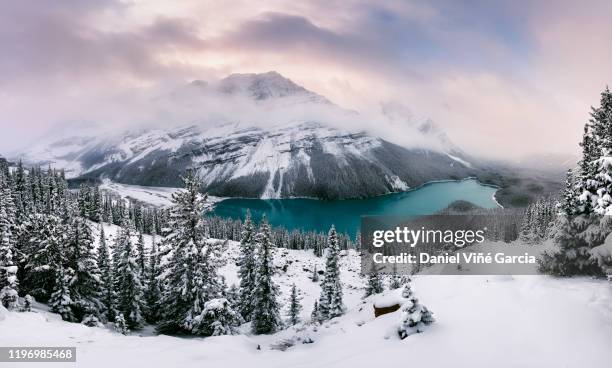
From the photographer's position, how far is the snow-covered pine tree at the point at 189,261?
23.6 metres

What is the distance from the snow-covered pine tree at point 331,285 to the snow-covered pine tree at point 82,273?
80.1ft

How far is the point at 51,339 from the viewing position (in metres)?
16.4

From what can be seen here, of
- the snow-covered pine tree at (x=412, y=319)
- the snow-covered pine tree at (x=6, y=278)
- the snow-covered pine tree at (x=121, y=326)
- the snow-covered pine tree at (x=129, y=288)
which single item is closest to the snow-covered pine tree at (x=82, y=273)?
the snow-covered pine tree at (x=121, y=326)

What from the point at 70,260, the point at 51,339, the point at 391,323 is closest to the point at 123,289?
the point at 70,260

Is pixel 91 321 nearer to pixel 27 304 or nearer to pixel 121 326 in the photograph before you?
pixel 121 326

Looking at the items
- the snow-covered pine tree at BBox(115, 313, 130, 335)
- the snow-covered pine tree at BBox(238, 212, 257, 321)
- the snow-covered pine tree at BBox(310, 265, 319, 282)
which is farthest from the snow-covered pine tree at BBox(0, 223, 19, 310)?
the snow-covered pine tree at BBox(310, 265, 319, 282)

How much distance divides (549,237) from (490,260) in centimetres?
736

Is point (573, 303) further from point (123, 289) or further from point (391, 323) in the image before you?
point (123, 289)

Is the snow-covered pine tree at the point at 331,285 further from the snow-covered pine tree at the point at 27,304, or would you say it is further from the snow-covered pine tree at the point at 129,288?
the snow-covered pine tree at the point at 27,304

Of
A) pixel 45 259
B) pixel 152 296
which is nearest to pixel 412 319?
pixel 45 259

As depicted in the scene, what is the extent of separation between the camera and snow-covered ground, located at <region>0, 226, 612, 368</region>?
11.5 meters

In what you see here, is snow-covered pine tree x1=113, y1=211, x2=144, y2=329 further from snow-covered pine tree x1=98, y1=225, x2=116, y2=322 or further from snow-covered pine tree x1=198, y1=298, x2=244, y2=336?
Result: snow-covered pine tree x1=198, y1=298, x2=244, y2=336

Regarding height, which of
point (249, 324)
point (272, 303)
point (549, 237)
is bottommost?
point (249, 324)

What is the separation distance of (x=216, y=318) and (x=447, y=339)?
15.4 m
